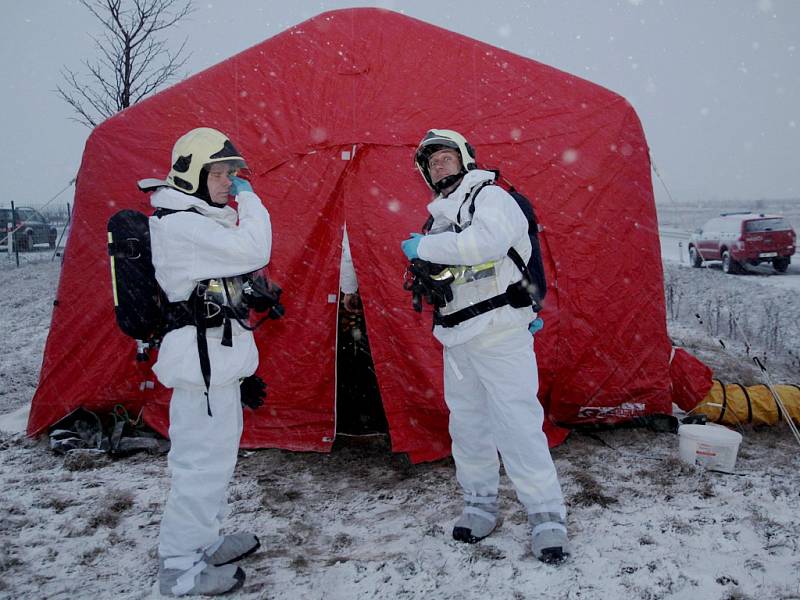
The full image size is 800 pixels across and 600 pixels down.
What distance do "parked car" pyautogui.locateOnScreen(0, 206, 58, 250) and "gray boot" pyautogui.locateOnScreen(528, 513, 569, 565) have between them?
17791 mm

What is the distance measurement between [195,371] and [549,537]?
176 cm

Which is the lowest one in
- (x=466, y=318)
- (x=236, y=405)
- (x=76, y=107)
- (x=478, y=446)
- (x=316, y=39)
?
(x=478, y=446)

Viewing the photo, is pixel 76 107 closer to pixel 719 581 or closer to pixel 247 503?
pixel 247 503

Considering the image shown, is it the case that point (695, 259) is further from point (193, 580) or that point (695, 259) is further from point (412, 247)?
point (193, 580)

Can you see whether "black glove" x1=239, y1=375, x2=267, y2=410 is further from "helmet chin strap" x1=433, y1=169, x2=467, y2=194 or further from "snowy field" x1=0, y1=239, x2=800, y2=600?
"helmet chin strap" x1=433, y1=169, x2=467, y2=194

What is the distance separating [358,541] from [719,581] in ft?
5.49

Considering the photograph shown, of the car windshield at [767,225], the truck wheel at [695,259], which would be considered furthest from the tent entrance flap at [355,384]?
the truck wheel at [695,259]

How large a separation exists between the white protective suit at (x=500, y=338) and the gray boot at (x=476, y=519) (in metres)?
0.27

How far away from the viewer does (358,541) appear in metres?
3.08

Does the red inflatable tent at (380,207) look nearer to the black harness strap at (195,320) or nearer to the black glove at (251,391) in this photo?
the black glove at (251,391)

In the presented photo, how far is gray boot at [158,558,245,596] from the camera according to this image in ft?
8.34

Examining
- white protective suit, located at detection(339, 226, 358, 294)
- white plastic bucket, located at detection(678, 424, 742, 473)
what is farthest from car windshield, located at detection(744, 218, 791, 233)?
white protective suit, located at detection(339, 226, 358, 294)

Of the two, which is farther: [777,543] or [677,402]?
[677,402]

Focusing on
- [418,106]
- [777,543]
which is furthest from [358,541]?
[418,106]
